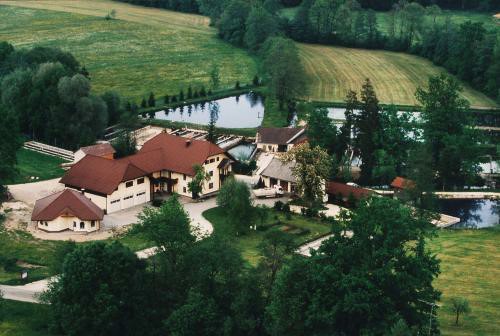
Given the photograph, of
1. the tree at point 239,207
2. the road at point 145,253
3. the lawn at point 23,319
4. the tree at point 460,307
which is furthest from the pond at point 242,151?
the tree at point 460,307

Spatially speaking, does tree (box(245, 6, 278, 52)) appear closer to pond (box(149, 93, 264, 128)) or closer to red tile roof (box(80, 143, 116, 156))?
pond (box(149, 93, 264, 128))

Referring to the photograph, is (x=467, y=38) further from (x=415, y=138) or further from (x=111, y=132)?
(x=111, y=132)

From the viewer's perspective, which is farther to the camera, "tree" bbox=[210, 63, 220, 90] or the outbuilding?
"tree" bbox=[210, 63, 220, 90]

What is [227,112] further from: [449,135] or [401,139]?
[449,135]

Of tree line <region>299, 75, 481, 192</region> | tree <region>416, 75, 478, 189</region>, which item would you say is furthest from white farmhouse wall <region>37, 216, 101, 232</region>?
tree <region>416, 75, 478, 189</region>

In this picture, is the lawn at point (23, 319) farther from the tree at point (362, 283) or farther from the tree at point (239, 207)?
the tree at point (239, 207)

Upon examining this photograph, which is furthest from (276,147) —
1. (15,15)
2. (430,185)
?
(15,15)
